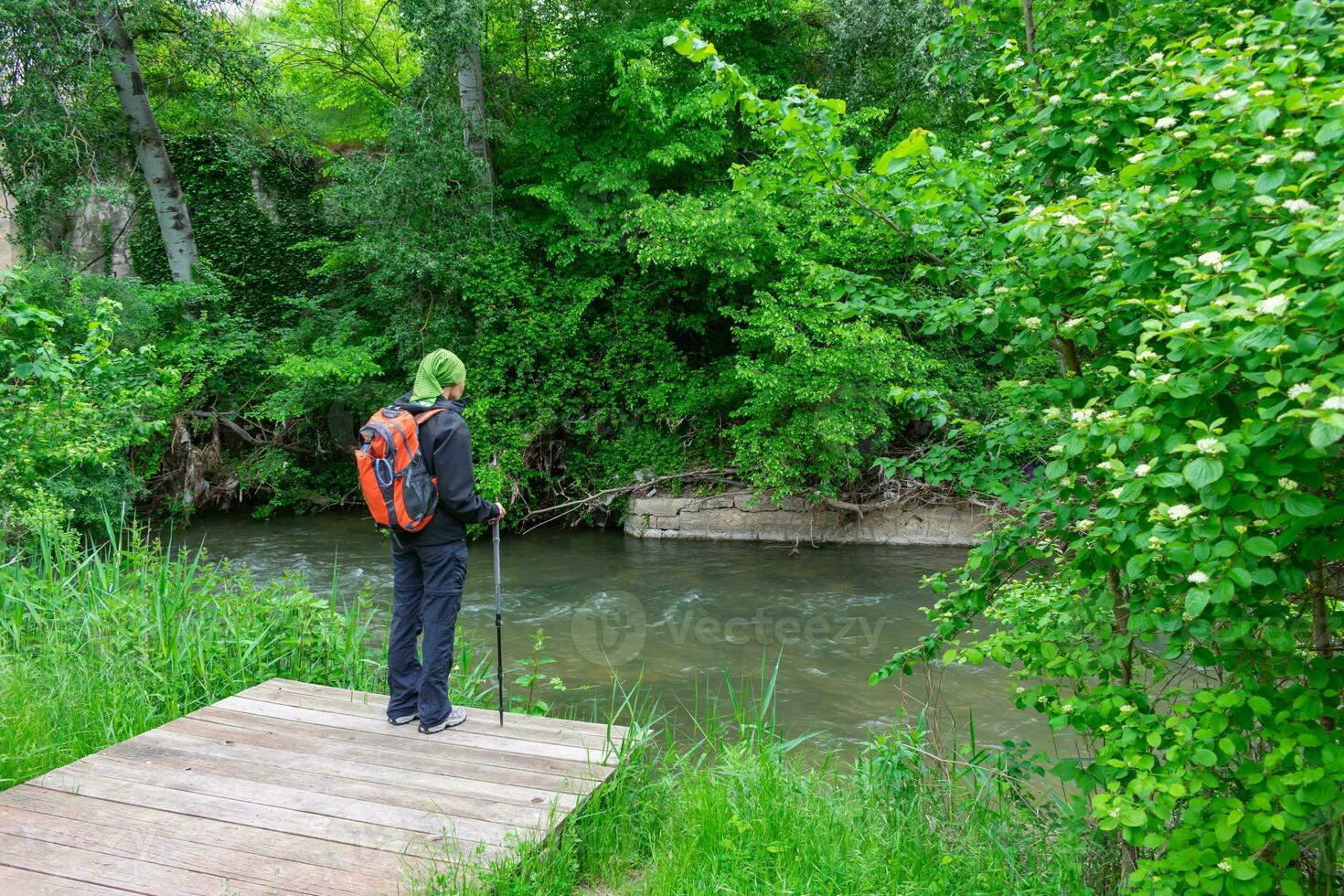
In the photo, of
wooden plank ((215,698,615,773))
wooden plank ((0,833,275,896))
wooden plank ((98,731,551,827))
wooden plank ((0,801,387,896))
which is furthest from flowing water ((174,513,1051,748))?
wooden plank ((0,833,275,896))

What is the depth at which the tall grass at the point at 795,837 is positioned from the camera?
113 inches

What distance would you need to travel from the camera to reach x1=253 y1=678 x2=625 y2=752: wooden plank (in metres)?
3.83

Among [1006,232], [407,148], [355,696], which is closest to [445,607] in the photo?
[355,696]

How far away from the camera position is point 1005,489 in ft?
10.2

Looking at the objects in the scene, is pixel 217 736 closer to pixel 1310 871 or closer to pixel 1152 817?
pixel 1152 817

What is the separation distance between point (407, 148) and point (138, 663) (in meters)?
8.97

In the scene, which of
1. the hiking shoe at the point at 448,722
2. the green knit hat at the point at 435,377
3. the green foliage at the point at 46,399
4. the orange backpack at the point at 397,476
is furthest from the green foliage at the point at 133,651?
the green knit hat at the point at 435,377

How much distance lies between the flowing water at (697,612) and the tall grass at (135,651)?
5.54ft

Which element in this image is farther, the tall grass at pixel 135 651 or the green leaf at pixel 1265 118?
the tall grass at pixel 135 651

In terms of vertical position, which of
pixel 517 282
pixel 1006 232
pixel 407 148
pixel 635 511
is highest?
pixel 407 148

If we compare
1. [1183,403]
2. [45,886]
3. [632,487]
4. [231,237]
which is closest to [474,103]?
[231,237]

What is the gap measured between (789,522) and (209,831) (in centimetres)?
949

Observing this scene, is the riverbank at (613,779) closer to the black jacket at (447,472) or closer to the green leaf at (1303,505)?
the black jacket at (447,472)

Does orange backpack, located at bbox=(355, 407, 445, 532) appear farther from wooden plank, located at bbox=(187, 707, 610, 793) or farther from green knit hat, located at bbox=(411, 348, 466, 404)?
wooden plank, located at bbox=(187, 707, 610, 793)
